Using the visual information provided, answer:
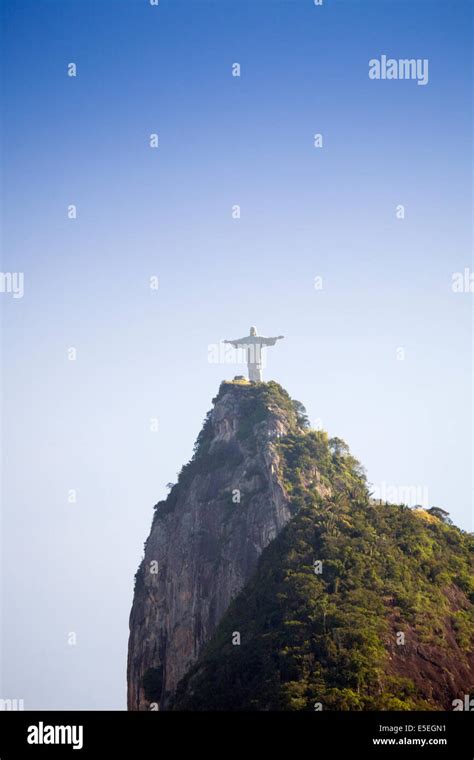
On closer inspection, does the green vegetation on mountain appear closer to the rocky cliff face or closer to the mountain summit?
the mountain summit

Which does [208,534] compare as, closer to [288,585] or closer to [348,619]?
[288,585]

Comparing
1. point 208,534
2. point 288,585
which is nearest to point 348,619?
point 288,585

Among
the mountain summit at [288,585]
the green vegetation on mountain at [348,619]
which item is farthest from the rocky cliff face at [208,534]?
the green vegetation on mountain at [348,619]

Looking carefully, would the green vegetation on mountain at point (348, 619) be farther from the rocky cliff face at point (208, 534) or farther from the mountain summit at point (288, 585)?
the rocky cliff face at point (208, 534)

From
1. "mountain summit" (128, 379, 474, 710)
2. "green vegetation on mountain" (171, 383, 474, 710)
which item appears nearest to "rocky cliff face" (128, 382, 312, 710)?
"mountain summit" (128, 379, 474, 710)

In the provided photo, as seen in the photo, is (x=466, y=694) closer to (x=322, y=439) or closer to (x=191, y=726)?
(x=191, y=726)

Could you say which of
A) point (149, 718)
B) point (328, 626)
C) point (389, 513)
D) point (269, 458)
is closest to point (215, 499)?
point (269, 458)
